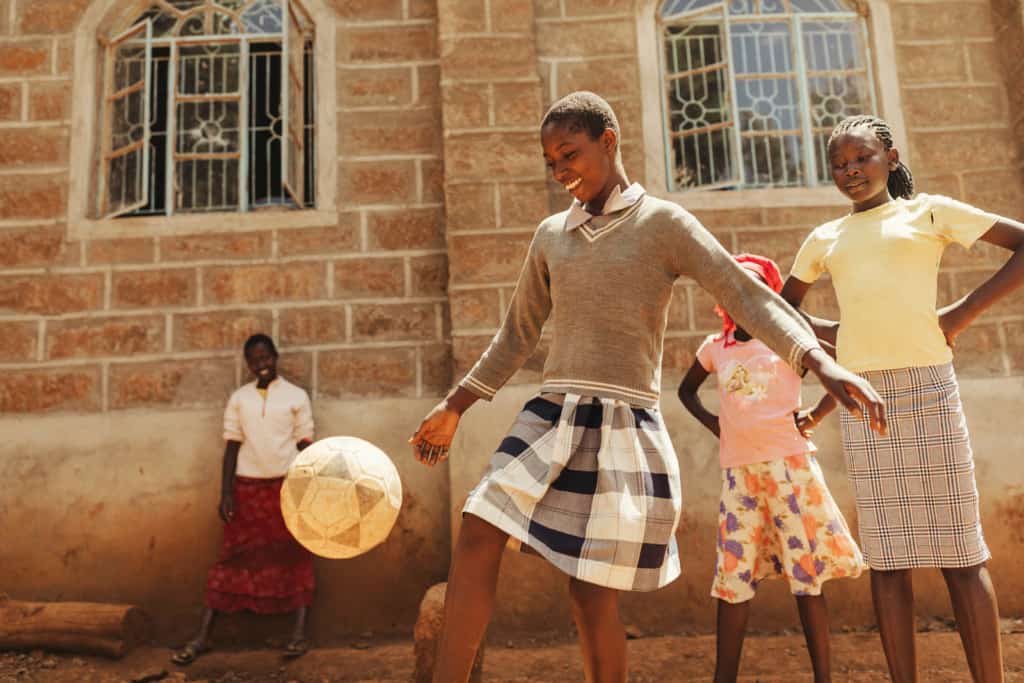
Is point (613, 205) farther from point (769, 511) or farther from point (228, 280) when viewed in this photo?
point (228, 280)

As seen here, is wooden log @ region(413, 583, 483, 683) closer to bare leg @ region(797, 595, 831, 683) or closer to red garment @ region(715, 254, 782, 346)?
bare leg @ region(797, 595, 831, 683)

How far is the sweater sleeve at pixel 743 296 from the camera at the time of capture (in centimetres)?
193

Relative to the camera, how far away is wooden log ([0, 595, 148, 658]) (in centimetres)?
409

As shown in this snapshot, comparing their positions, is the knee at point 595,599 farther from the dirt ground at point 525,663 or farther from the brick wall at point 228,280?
the brick wall at point 228,280

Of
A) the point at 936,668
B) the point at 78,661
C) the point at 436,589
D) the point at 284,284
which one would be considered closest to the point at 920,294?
the point at 936,668

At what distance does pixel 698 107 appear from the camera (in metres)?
5.00

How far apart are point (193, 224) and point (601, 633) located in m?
3.77

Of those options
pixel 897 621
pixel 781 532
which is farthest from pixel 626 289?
pixel 781 532

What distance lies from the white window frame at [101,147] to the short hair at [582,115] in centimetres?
287

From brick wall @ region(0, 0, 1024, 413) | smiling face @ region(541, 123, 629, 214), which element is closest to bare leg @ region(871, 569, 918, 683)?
smiling face @ region(541, 123, 629, 214)

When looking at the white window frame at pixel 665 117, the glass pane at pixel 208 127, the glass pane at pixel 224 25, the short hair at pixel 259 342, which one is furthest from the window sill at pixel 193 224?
the white window frame at pixel 665 117

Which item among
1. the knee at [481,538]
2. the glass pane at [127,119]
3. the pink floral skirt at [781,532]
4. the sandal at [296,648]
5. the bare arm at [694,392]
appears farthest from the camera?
the glass pane at [127,119]

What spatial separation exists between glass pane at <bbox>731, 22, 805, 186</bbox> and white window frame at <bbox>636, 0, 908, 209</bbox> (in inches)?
6.6

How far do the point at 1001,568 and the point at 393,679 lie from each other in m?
3.28
